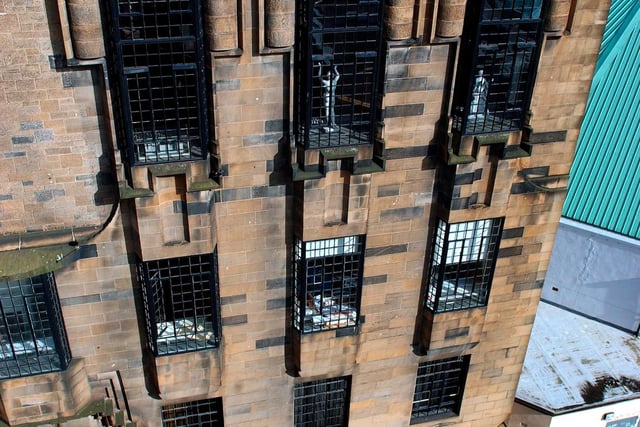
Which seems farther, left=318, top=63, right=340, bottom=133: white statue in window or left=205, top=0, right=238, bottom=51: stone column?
left=318, top=63, right=340, bottom=133: white statue in window

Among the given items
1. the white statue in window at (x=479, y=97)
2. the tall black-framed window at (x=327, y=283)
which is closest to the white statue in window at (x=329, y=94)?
the tall black-framed window at (x=327, y=283)

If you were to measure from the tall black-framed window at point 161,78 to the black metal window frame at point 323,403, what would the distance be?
10202 millimetres

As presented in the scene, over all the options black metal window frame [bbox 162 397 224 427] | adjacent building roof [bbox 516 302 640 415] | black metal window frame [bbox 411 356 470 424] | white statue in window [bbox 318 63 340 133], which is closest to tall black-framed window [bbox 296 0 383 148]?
white statue in window [bbox 318 63 340 133]

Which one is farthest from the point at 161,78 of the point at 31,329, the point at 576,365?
the point at 576,365

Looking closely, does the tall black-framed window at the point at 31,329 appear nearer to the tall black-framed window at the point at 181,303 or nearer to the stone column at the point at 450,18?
the tall black-framed window at the point at 181,303

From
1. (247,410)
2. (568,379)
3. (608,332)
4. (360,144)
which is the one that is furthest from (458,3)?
(608,332)

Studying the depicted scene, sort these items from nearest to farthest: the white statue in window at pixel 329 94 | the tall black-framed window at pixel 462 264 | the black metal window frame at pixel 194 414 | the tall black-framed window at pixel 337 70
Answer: the tall black-framed window at pixel 337 70
the white statue in window at pixel 329 94
the tall black-framed window at pixel 462 264
the black metal window frame at pixel 194 414

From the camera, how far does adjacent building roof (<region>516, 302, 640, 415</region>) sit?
93.4 ft

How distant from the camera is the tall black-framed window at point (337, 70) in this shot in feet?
59.7

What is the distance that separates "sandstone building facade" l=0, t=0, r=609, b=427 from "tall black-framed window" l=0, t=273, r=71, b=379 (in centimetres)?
6

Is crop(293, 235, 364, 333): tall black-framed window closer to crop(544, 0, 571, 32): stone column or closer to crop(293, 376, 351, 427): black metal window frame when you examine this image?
crop(293, 376, 351, 427): black metal window frame

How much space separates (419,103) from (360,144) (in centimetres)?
216

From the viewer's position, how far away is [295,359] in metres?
23.5

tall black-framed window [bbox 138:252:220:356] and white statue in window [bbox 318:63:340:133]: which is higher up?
white statue in window [bbox 318:63:340:133]
